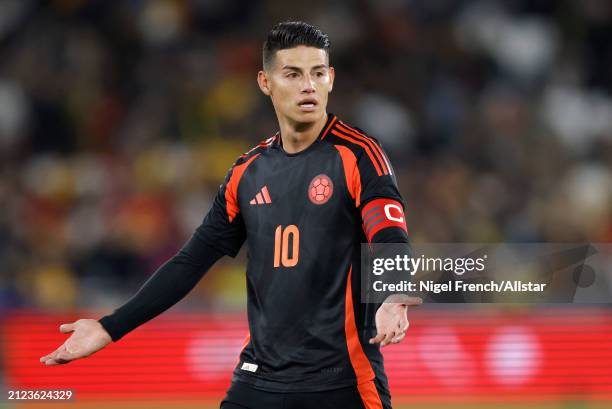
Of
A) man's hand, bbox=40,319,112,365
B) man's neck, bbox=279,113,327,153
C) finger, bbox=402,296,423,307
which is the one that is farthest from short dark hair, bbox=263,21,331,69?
man's hand, bbox=40,319,112,365

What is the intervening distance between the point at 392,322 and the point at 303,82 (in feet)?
3.96

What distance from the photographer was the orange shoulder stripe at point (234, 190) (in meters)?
4.89

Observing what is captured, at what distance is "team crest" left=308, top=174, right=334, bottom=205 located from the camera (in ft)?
15.0

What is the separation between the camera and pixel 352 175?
4.54 m

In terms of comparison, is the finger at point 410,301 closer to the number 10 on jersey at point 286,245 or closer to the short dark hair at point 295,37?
the number 10 on jersey at point 286,245

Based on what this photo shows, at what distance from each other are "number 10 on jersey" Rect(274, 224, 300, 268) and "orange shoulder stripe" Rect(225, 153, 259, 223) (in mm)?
338

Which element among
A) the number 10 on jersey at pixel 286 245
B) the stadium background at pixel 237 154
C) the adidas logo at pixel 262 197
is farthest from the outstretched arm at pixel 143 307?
the stadium background at pixel 237 154

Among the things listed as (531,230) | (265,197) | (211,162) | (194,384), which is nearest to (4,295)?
(194,384)

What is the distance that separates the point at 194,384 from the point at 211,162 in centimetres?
353

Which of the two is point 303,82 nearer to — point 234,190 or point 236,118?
point 234,190

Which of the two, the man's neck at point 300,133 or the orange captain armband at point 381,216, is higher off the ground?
the man's neck at point 300,133

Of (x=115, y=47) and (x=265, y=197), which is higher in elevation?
(x=115, y=47)

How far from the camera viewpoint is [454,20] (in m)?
14.2

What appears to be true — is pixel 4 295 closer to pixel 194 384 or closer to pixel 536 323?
pixel 194 384
